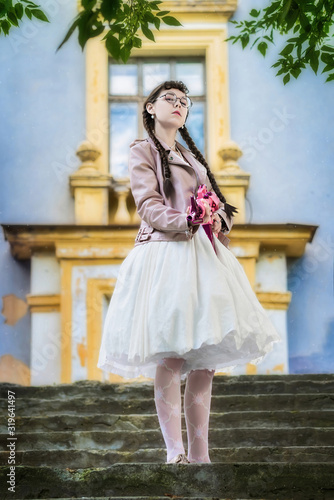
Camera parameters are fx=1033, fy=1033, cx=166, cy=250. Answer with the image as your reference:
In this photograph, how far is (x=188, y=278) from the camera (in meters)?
4.21

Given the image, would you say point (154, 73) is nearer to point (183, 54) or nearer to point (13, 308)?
point (183, 54)

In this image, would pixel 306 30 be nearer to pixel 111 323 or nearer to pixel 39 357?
pixel 111 323

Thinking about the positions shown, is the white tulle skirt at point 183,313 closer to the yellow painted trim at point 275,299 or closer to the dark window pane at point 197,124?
the yellow painted trim at point 275,299

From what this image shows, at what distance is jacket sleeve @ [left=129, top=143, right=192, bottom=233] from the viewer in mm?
4277

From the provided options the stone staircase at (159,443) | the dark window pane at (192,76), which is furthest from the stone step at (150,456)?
the dark window pane at (192,76)

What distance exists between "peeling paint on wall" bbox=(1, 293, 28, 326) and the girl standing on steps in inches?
200

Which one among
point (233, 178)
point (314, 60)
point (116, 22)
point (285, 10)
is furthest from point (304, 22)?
point (233, 178)

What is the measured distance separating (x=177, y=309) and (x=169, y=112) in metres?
0.98

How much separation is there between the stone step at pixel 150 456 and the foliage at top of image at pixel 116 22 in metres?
1.75

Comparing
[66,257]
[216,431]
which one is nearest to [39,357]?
[66,257]

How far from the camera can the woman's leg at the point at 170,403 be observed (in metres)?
4.12

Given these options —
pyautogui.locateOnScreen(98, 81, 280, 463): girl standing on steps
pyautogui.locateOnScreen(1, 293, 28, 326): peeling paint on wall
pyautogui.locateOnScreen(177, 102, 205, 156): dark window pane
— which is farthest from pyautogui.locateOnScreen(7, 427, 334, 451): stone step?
pyautogui.locateOnScreen(177, 102, 205, 156): dark window pane

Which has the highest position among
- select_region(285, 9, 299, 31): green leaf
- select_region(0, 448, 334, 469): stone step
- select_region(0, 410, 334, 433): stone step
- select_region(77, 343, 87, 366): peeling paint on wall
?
select_region(285, 9, 299, 31): green leaf

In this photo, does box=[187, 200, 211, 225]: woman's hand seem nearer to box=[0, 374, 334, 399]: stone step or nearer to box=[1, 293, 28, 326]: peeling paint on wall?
box=[0, 374, 334, 399]: stone step
